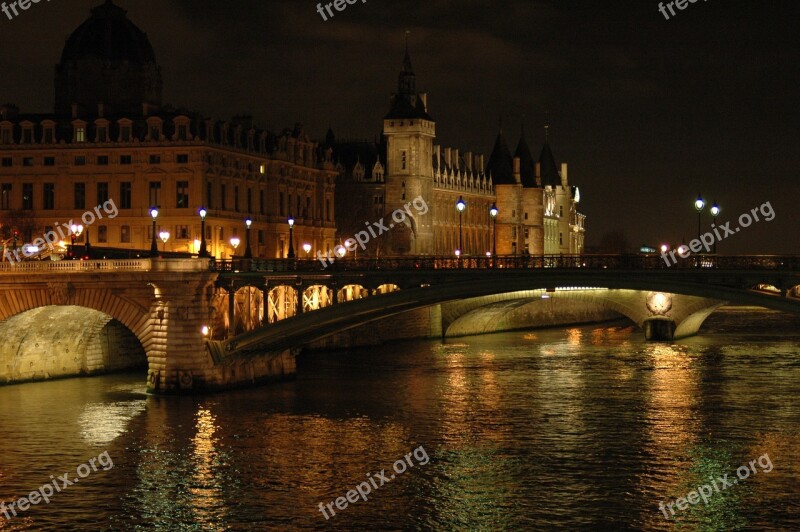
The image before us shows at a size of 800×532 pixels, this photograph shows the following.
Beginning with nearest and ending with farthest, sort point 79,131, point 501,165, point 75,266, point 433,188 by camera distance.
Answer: point 75,266
point 79,131
point 433,188
point 501,165

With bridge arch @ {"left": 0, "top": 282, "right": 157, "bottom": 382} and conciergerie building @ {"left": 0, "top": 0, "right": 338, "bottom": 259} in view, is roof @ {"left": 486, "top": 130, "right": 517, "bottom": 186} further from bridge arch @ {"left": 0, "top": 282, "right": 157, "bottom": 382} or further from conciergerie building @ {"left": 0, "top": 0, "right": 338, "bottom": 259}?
bridge arch @ {"left": 0, "top": 282, "right": 157, "bottom": 382}

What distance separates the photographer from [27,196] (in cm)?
9662

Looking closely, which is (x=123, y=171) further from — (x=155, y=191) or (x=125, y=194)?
(x=155, y=191)

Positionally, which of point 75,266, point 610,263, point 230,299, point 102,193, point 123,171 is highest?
point 123,171

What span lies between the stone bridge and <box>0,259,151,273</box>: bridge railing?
41 mm

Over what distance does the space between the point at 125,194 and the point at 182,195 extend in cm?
353

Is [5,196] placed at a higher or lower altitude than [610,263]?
higher

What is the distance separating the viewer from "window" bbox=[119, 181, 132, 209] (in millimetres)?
94938

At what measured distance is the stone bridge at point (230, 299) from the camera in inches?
2424

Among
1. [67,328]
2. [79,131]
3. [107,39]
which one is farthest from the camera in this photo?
[107,39]

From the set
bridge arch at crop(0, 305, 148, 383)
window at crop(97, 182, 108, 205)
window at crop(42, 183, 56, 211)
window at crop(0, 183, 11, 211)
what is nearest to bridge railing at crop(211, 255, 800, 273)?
bridge arch at crop(0, 305, 148, 383)

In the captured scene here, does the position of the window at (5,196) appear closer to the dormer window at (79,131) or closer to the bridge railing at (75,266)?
the dormer window at (79,131)

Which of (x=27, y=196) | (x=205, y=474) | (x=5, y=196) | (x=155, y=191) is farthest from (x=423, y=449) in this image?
(x=5, y=196)

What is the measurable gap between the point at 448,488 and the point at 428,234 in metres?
97.8
